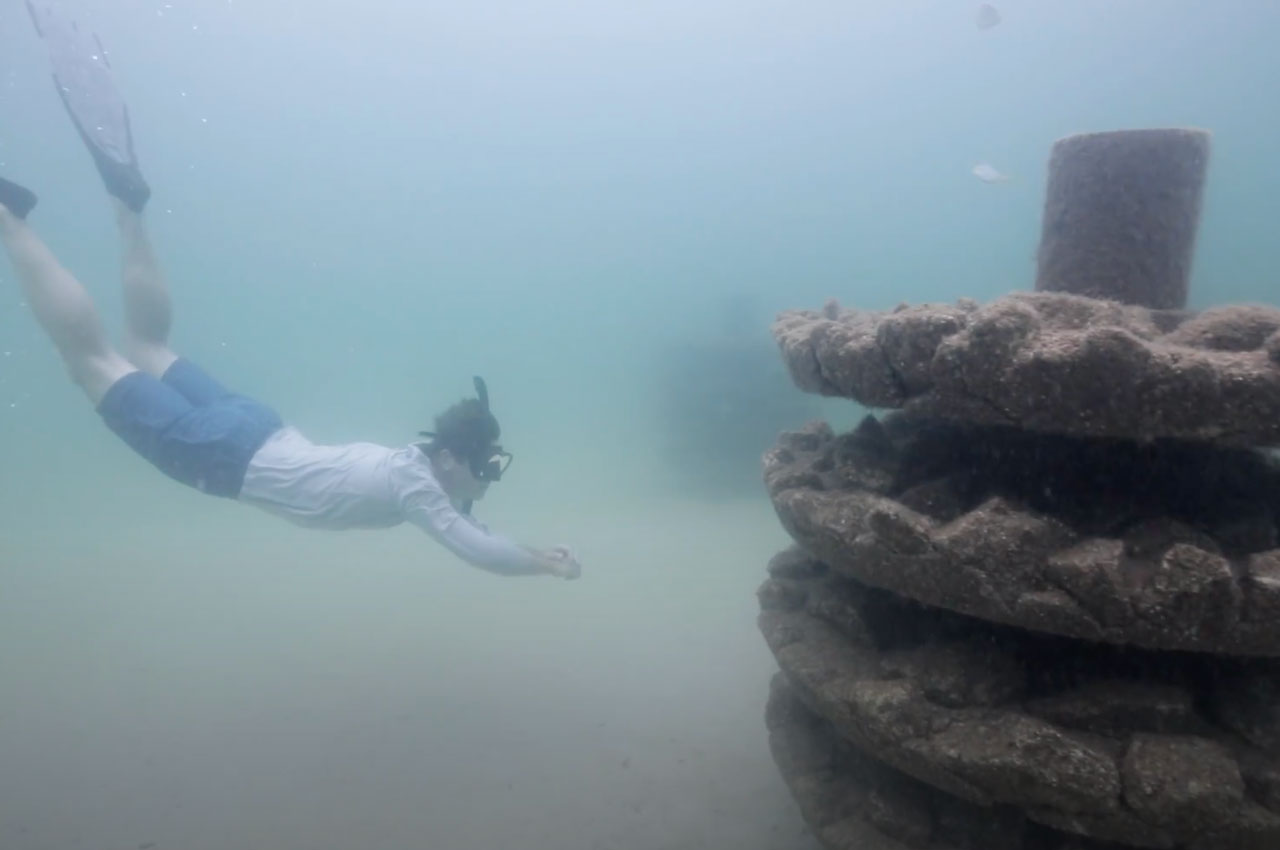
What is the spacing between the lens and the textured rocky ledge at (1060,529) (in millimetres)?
2344

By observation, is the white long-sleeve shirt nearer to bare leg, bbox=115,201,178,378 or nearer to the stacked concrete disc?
bare leg, bbox=115,201,178,378

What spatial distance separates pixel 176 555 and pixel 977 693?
16.4 meters

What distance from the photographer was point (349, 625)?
8945mm

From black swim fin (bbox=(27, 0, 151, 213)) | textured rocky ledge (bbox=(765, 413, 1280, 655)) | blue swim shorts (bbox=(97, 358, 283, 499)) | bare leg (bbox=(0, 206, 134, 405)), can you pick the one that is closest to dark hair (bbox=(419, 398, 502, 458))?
blue swim shorts (bbox=(97, 358, 283, 499))

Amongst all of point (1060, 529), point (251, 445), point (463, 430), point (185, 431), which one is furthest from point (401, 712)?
point (1060, 529)

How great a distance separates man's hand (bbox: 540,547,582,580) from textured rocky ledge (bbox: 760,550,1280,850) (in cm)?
281

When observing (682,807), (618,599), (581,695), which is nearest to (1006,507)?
(682,807)

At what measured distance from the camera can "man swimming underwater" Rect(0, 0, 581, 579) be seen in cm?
609

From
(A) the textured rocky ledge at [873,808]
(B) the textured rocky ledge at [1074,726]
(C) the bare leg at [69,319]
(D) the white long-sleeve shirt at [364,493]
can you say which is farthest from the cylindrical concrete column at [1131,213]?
(C) the bare leg at [69,319]

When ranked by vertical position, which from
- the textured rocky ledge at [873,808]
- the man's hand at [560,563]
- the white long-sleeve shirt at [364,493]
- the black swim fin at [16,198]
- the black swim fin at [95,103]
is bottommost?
the man's hand at [560,563]

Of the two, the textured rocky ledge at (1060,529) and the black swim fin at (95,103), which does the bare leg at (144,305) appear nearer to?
the black swim fin at (95,103)

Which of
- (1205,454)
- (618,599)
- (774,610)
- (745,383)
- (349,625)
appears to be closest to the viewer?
(1205,454)

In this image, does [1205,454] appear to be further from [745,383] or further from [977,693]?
[745,383]

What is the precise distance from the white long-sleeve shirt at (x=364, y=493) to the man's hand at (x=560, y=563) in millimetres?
113
